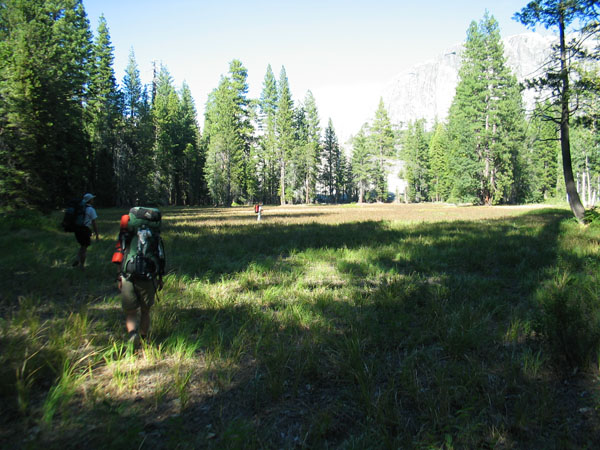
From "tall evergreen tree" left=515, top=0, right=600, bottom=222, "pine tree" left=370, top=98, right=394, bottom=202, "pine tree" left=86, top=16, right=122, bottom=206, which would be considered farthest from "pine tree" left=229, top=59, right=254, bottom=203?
"tall evergreen tree" left=515, top=0, right=600, bottom=222

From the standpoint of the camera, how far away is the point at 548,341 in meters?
3.57

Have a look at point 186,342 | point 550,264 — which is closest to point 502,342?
point 186,342

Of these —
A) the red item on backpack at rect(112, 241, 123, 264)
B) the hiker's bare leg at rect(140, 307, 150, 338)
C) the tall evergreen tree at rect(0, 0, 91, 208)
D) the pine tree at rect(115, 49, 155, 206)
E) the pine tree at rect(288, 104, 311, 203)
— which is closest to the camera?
the red item on backpack at rect(112, 241, 123, 264)

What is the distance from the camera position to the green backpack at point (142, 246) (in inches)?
132

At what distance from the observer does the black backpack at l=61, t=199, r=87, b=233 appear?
7488 millimetres

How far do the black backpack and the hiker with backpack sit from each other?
17.3ft

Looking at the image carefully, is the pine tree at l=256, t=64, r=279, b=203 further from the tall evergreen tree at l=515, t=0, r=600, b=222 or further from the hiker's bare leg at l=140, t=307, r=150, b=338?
the hiker's bare leg at l=140, t=307, r=150, b=338

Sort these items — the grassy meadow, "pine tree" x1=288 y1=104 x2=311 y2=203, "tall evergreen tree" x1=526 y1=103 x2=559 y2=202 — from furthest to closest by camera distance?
"pine tree" x1=288 y1=104 x2=311 y2=203, "tall evergreen tree" x1=526 y1=103 x2=559 y2=202, the grassy meadow

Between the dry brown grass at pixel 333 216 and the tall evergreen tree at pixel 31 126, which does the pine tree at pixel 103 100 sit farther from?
the dry brown grass at pixel 333 216

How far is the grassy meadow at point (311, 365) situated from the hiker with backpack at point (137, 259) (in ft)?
1.67

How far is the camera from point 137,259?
11.0 ft

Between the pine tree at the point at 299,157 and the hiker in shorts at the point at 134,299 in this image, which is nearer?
the hiker in shorts at the point at 134,299

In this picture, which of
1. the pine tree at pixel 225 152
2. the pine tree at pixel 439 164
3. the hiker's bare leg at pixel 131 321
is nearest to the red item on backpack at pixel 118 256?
the hiker's bare leg at pixel 131 321

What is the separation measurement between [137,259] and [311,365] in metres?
2.20
